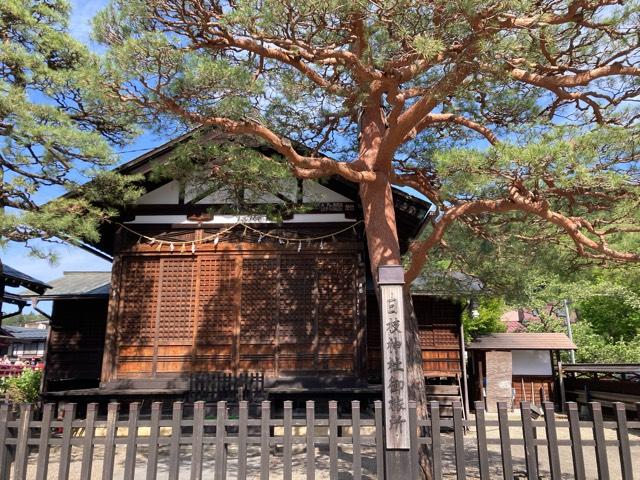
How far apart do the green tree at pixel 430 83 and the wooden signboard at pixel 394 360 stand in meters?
1.30

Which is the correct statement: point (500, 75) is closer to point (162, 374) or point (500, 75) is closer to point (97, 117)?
point (97, 117)

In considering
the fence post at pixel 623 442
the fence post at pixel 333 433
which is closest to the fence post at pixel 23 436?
the fence post at pixel 333 433

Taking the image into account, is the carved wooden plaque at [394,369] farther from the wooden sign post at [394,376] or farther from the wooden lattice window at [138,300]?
the wooden lattice window at [138,300]

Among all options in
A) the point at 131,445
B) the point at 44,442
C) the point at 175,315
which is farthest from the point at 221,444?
the point at 175,315

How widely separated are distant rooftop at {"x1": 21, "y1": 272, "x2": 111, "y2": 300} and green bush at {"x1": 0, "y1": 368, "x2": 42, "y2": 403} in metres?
2.68

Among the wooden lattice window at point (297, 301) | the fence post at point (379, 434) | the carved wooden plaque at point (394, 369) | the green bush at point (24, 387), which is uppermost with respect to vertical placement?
the wooden lattice window at point (297, 301)

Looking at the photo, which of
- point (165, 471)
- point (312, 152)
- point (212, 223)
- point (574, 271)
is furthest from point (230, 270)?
point (574, 271)

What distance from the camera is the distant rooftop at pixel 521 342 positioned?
627 inches

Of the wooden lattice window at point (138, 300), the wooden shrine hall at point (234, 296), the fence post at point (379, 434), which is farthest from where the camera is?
the wooden lattice window at point (138, 300)

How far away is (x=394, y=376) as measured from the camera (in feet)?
14.8

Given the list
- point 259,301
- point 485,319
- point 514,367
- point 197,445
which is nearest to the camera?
point 197,445

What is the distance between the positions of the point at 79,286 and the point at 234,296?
7.82 meters

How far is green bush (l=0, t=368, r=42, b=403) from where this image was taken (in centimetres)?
1288

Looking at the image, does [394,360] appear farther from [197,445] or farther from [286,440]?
[197,445]
